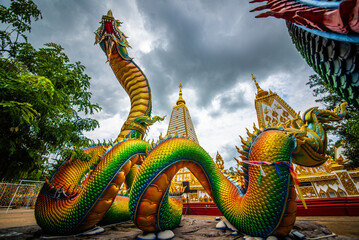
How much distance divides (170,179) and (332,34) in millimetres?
A: 2172

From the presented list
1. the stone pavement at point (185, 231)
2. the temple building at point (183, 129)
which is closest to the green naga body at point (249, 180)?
the stone pavement at point (185, 231)

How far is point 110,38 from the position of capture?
4621mm

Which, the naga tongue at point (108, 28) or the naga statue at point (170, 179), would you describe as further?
the naga tongue at point (108, 28)

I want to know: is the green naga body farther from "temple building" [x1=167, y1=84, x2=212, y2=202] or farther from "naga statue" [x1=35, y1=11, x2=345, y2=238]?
"temple building" [x1=167, y1=84, x2=212, y2=202]

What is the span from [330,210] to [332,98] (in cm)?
783

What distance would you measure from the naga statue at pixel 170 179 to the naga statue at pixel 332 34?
1.33 metres

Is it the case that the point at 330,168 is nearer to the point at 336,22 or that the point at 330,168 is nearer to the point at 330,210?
the point at 330,210

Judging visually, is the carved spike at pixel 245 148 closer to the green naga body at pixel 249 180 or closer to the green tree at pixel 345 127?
the green naga body at pixel 249 180

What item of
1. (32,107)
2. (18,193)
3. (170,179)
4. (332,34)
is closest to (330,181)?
(170,179)

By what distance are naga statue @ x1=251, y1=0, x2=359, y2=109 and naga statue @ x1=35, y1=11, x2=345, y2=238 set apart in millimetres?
1333

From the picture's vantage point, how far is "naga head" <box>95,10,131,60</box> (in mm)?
4625

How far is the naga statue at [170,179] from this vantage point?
2.03 metres

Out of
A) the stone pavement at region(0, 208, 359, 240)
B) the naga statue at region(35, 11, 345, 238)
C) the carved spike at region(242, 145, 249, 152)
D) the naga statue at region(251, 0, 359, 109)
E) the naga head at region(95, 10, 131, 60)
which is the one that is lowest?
the stone pavement at region(0, 208, 359, 240)

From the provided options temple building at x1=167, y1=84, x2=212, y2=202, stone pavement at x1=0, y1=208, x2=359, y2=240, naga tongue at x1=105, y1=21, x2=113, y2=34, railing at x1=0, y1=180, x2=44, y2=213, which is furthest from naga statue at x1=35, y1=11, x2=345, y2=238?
railing at x1=0, y1=180, x2=44, y2=213
